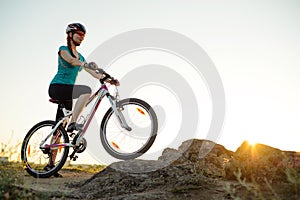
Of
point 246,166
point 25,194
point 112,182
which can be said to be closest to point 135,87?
point 112,182

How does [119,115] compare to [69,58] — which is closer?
[119,115]

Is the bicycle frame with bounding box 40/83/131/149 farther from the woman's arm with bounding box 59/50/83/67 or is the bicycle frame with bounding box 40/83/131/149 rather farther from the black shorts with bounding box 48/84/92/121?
the woman's arm with bounding box 59/50/83/67

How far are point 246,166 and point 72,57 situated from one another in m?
4.21

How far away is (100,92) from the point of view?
7684mm

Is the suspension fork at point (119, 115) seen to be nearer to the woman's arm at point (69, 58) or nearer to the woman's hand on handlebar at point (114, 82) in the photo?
the woman's hand on handlebar at point (114, 82)

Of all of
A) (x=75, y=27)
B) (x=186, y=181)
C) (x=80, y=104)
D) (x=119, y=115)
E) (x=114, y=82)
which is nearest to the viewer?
(x=186, y=181)

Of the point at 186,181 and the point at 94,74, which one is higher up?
the point at 94,74

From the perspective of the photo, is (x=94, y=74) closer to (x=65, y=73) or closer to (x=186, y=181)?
(x=65, y=73)

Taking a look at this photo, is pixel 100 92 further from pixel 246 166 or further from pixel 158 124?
pixel 246 166

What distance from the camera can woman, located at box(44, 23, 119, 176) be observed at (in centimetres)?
768

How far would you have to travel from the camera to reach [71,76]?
7.98 m

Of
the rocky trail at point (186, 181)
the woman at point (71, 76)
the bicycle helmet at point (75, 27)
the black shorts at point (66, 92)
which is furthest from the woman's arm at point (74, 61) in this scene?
the rocky trail at point (186, 181)

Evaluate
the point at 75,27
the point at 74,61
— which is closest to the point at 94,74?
the point at 74,61

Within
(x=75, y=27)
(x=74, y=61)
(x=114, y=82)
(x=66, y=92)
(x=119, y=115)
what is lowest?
(x=119, y=115)
